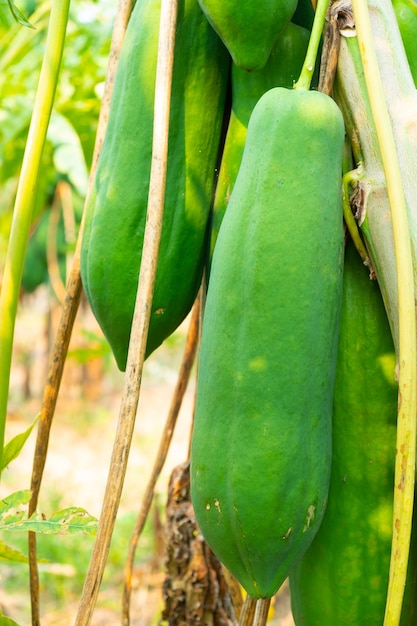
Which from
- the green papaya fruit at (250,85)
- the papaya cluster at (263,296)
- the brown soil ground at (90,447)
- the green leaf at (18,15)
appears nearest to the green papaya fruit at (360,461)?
the papaya cluster at (263,296)

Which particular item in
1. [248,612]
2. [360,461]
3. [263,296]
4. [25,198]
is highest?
[25,198]

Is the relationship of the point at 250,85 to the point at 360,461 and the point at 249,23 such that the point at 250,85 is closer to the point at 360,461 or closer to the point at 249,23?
the point at 249,23

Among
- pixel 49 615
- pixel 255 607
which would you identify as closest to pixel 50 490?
pixel 49 615

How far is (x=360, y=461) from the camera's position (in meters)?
0.65

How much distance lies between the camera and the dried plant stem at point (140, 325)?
0.59m

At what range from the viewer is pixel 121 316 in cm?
68

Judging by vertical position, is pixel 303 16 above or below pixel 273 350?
above

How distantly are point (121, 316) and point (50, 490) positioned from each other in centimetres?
363

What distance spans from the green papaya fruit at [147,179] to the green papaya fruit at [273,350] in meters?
0.09

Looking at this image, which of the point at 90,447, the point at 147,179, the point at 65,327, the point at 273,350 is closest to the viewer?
the point at 273,350

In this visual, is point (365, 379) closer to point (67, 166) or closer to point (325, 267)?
point (325, 267)

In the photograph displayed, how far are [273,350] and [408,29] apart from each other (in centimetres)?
32

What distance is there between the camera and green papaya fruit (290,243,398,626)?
25.4 inches

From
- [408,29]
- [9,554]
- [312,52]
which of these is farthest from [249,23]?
[9,554]
